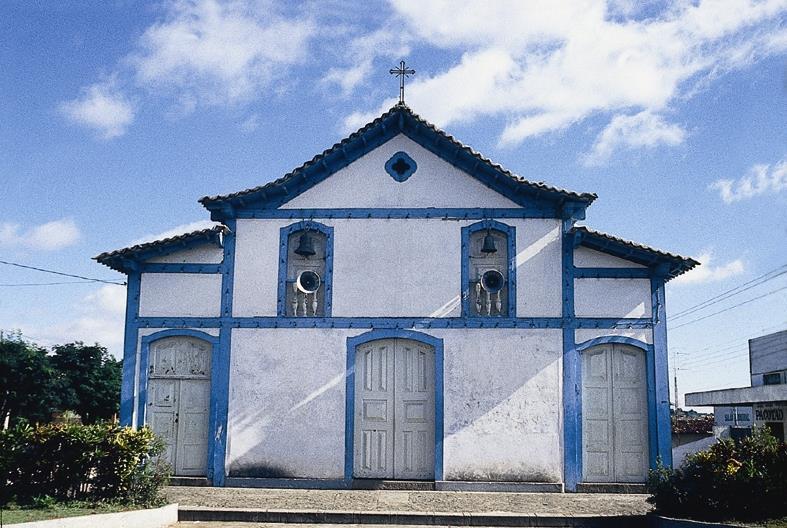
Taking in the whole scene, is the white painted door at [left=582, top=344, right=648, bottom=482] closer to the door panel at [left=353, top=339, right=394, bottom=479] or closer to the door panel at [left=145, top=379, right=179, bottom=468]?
the door panel at [left=353, top=339, right=394, bottom=479]

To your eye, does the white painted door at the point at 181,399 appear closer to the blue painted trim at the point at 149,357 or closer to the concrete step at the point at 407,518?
the blue painted trim at the point at 149,357

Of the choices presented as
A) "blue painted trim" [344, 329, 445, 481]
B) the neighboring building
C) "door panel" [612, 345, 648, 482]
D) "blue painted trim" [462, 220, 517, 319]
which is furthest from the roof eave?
the neighboring building

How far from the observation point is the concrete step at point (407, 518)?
10953mm

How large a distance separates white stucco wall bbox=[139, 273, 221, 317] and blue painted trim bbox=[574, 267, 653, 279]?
647 cm

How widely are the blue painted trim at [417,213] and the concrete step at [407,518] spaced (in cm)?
527

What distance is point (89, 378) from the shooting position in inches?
1257

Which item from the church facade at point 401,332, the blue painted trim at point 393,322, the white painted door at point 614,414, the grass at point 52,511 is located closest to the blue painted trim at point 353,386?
the church facade at point 401,332

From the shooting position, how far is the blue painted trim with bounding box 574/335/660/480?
1338 centimetres

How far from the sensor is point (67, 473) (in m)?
10.8

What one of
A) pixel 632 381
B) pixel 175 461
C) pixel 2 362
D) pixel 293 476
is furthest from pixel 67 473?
pixel 2 362

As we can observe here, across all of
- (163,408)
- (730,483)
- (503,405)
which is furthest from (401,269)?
(730,483)

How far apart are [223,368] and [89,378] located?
812 inches

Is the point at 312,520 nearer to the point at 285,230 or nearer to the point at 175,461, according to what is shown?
the point at 175,461

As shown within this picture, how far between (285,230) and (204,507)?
506cm
